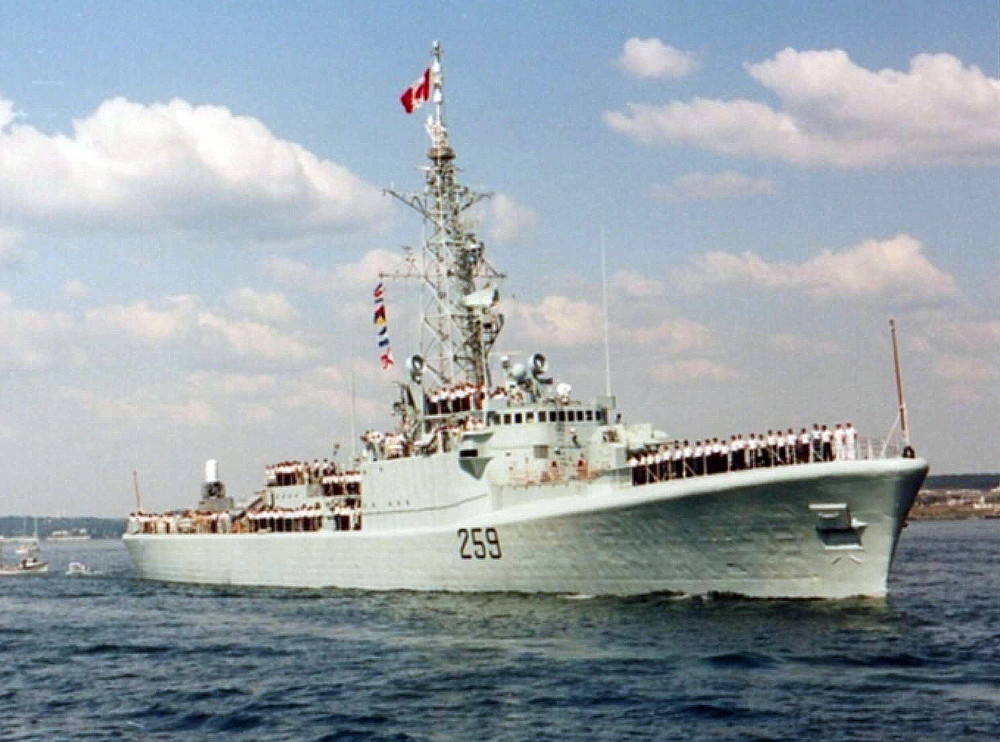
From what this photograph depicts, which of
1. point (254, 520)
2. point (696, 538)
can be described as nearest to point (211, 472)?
point (254, 520)

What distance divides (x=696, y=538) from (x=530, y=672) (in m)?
9.20

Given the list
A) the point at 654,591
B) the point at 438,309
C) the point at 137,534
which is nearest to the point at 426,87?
the point at 438,309

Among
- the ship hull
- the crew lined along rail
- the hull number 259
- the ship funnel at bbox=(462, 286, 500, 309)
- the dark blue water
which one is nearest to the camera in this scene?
the dark blue water

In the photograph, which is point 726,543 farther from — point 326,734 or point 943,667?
point 326,734

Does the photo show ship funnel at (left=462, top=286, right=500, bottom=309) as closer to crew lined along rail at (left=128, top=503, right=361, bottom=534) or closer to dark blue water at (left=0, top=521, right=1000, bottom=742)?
crew lined along rail at (left=128, top=503, right=361, bottom=534)

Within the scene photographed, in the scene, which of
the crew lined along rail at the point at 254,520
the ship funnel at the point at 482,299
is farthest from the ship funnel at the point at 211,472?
the ship funnel at the point at 482,299

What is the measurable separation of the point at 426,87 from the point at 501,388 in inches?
436

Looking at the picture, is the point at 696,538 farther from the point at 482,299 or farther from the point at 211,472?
the point at 211,472

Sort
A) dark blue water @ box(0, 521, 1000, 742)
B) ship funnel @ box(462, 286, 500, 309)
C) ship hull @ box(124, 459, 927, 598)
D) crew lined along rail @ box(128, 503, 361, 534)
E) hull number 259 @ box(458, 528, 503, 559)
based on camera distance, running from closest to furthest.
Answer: dark blue water @ box(0, 521, 1000, 742) < ship hull @ box(124, 459, 927, 598) < hull number 259 @ box(458, 528, 503, 559) < ship funnel @ box(462, 286, 500, 309) < crew lined along rail @ box(128, 503, 361, 534)

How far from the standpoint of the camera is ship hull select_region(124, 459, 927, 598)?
102 feet

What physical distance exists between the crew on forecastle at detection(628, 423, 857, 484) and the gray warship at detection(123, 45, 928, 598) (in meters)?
0.05

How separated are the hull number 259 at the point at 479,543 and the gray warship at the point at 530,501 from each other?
7 centimetres

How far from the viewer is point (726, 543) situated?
32.9 metres

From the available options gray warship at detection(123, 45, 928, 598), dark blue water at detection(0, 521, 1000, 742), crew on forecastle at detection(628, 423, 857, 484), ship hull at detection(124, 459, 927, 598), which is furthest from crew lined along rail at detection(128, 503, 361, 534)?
crew on forecastle at detection(628, 423, 857, 484)
